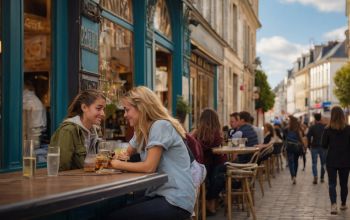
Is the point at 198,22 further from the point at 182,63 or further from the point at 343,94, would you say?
the point at 343,94

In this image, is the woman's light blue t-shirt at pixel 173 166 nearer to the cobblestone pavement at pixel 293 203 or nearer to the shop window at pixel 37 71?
the shop window at pixel 37 71

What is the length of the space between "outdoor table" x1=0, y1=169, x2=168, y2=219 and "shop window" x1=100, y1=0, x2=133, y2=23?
20.3 feet

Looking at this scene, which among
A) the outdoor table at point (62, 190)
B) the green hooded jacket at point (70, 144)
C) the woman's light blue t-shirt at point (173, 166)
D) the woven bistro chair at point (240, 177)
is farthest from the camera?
the woven bistro chair at point (240, 177)

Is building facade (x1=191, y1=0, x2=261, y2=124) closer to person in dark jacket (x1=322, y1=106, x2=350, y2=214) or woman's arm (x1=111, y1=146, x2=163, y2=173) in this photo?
person in dark jacket (x1=322, y1=106, x2=350, y2=214)

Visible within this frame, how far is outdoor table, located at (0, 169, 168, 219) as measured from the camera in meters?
2.84

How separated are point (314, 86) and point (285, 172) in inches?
3397

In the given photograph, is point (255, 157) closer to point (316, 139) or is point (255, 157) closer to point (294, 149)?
point (316, 139)

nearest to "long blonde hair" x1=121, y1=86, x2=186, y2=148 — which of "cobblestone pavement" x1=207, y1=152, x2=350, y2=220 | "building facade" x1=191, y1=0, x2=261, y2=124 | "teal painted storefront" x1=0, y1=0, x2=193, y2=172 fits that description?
"teal painted storefront" x1=0, y1=0, x2=193, y2=172

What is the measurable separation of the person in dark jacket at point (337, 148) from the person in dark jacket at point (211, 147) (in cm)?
167

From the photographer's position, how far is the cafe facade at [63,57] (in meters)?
6.42

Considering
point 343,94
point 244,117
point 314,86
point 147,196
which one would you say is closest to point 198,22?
point 244,117

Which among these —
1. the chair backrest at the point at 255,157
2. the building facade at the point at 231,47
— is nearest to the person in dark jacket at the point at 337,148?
the chair backrest at the point at 255,157

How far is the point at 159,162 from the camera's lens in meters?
4.52

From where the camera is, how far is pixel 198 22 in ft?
57.2
